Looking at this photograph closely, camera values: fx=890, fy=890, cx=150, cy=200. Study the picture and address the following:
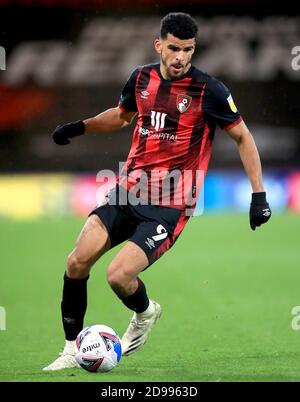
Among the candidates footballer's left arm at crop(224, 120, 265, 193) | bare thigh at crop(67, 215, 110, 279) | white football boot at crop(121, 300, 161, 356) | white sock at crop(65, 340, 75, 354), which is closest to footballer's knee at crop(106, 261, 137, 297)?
bare thigh at crop(67, 215, 110, 279)

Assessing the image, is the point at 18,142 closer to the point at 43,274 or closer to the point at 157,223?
the point at 43,274

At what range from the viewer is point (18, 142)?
17703 millimetres

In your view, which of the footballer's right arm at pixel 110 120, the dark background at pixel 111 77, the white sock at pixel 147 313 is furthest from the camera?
the dark background at pixel 111 77

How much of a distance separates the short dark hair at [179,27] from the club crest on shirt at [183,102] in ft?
1.35

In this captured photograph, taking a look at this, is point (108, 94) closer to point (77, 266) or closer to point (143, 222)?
point (143, 222)

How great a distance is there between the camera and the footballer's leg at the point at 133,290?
5.73 m

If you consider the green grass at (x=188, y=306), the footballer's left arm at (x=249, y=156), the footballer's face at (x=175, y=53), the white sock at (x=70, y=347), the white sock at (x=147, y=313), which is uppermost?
the footballer's face at (x=175, y=53)

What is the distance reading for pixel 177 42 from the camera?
5832 millimetres

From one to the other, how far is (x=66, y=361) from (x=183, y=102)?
1899 mm

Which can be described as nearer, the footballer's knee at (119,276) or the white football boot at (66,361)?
the footballer's knee at (119,276)

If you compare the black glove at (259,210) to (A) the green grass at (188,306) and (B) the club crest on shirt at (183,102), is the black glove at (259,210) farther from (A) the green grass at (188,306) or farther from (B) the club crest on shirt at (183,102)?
(A) the green grass at (188,306)

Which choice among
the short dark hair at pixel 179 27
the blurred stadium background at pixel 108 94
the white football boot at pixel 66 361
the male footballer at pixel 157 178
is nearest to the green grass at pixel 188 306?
the white football boot at pixel 66 361

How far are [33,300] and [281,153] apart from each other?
9.56 m
